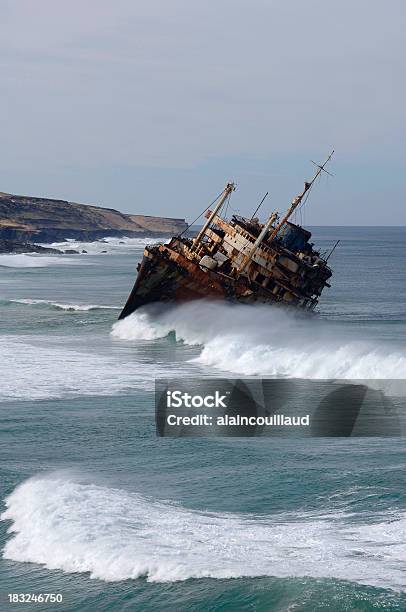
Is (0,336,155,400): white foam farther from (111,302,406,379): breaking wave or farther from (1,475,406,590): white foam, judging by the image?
(1,475,406,590): white foam

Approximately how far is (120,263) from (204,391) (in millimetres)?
92907

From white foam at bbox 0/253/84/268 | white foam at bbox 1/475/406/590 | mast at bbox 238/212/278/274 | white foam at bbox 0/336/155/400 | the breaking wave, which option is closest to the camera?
white foam at bbox 1/475/406/590

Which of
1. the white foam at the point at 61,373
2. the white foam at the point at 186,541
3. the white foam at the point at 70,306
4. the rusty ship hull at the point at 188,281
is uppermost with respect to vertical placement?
the rusty ship hull at the point at 188,281

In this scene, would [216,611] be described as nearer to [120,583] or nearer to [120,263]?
[120,583]

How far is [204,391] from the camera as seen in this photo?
106ft

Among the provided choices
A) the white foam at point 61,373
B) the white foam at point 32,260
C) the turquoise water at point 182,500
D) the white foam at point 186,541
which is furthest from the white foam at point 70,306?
the white foam at point 32,260

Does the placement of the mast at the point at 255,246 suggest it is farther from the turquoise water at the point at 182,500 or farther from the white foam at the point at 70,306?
the white foam at the point at 70,306

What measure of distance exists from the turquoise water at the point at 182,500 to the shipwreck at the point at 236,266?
33.0 ft

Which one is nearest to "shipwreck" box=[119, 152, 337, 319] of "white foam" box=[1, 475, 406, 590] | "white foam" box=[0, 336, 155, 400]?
"white foam" box=[0, 336, 155, 400]

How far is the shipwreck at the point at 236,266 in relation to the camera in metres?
49.0

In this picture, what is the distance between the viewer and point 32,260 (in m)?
126

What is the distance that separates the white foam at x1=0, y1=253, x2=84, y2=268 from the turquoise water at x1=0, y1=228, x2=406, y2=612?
7778 centimetres

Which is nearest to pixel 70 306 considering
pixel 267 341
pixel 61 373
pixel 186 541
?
pixel 267 341

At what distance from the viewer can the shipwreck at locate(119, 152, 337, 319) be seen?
161 feet
